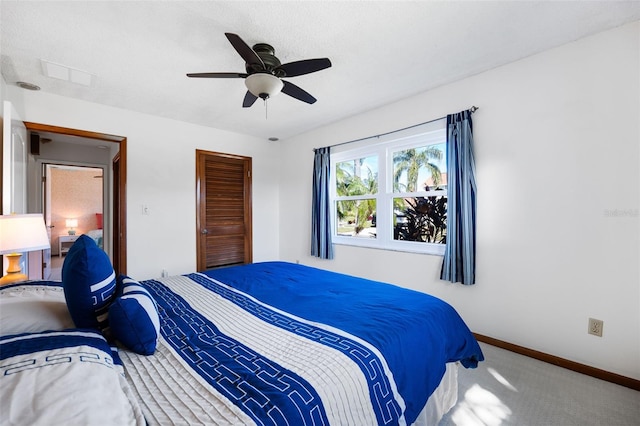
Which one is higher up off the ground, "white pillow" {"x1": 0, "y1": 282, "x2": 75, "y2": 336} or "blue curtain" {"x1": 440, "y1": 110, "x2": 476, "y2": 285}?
"blue curtain" {"x1": 440, "y1": 110, "x2": 476, "y2": 285}

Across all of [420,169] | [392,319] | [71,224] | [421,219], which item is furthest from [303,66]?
[71,224]

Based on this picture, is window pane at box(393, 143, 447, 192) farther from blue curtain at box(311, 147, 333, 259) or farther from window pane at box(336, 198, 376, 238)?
blue curtain at box(311, 147, 333, 259)

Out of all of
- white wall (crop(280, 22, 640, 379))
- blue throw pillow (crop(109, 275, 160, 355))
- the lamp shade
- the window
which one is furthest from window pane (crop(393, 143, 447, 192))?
the lamp shade

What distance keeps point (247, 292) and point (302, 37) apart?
1.85m

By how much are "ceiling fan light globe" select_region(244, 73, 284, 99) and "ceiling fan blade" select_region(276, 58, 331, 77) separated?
0.31 feet

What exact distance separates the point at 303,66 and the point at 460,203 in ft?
6.13

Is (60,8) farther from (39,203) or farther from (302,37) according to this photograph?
(39,203)

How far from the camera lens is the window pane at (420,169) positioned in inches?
119

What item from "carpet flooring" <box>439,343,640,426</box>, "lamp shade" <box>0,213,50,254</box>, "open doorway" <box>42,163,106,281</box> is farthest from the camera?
"open doorway" <box>42,163,106,281</box>

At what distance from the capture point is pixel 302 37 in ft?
6.70

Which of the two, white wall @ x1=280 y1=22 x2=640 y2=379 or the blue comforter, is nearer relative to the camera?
the blue comforter

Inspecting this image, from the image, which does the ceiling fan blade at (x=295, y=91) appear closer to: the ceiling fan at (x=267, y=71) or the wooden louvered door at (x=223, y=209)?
the ceiling fan at (x=267, y=71)

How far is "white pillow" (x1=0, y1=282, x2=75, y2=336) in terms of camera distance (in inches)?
41.9

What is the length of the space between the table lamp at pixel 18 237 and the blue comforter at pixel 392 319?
1222mm
